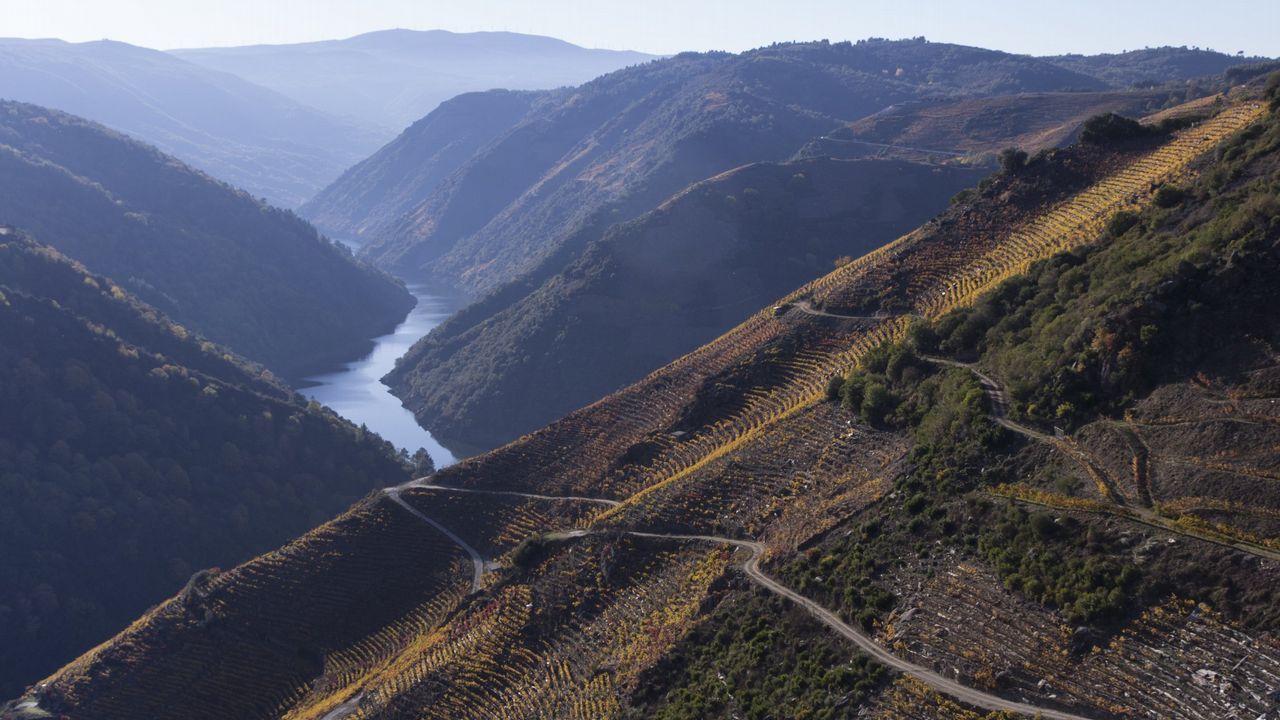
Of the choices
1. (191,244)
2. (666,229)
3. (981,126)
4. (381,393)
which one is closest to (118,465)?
(381,393)

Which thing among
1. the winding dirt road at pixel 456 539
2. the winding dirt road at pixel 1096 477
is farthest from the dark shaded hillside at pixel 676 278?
the winding dirt road at pixel 1096 477

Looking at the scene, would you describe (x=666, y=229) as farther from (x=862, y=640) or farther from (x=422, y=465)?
(x=862, y=640)

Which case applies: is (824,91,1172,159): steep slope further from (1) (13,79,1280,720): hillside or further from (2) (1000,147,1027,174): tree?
(1) (13,79,1280,720): hillside

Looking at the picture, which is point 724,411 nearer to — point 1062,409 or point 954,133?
point 1062,409

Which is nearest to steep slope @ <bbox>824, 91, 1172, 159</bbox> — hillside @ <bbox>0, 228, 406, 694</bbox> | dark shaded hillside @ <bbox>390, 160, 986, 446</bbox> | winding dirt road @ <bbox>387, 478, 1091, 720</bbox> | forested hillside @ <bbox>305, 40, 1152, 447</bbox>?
forested hillside @ <bbox>305, 40, 1152, 447</bbox>

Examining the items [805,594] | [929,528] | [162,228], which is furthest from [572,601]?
[162,228]
